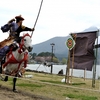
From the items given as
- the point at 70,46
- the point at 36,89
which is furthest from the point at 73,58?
the point at 36,89

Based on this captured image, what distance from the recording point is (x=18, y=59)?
10.2 m

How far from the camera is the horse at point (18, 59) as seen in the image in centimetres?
984

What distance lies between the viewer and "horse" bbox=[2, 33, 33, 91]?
9.84 meters

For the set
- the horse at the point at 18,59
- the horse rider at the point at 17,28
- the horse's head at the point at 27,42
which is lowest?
the horse at the point at 18,59

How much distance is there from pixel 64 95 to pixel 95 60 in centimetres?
484

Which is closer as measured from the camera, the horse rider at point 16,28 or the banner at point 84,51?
the horse rider at point 16,28

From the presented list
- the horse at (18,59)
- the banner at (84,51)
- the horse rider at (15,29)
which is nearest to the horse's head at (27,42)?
A: the horse at (18,59)

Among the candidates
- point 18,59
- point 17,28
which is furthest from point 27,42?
point 17,28

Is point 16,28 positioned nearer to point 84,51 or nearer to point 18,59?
point 18,59

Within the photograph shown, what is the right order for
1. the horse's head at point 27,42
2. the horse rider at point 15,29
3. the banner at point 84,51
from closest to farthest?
1. the horse's head at point 27,42
2. the horse rider at point 15,29
3. the banner at point 84,51

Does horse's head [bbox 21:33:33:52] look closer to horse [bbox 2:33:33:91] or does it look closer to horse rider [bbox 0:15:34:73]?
horse [bbox 2:33:33:91]

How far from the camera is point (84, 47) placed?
48.7ft

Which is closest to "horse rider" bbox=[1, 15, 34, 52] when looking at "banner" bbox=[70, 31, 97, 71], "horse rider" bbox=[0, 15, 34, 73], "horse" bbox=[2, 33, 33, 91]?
"horse rider" bbox=[0, 15, 34, 73]

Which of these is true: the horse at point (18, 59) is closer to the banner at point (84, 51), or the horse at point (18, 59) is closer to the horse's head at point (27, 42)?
the horse's head at point (27, 42)
